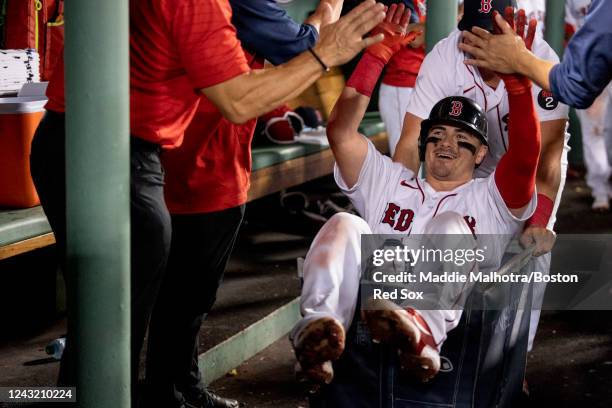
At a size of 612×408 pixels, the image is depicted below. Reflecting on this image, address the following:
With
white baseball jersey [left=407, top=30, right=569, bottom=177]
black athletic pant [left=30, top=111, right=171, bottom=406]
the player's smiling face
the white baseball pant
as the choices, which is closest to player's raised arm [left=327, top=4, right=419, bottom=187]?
the player's smiling face

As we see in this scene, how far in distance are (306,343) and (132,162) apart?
697mm

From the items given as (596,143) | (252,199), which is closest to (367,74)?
(252,199)

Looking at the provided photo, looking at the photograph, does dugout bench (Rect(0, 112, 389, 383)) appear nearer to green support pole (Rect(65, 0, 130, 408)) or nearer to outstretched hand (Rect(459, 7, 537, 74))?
green support pole (Rect(65, 0, 130, 408))

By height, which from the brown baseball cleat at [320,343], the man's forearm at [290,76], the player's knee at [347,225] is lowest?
the brown baseball cleat at [320,343]

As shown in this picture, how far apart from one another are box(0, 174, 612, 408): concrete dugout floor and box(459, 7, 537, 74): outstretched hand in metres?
1.49

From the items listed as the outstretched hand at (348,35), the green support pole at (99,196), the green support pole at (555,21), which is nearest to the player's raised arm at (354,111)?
the outstretched hand at (348,35)

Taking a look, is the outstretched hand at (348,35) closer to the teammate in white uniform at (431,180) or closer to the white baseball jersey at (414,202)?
the teammate in white uniform at (431,180)

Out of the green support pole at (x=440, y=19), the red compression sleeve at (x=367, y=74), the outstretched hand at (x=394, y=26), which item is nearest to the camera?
the outstretched hand at (x=394, y=26)

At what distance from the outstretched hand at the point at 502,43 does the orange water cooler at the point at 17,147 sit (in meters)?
1.67

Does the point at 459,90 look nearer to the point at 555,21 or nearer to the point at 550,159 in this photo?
the point at 550,159

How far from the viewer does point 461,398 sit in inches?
112

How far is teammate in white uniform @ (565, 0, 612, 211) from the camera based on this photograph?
292 inches

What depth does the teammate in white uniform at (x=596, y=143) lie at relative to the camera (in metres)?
7.41

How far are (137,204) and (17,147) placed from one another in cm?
121
